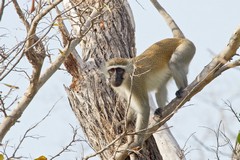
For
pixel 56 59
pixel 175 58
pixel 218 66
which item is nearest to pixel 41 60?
pixel 56 59

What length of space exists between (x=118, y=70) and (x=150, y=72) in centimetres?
61

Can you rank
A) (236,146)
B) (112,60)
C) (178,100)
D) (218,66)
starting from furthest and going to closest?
1. (112,60)
2. (178,100)
3. (218,66)
4. (236,146)

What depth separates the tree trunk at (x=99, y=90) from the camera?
28.7ft

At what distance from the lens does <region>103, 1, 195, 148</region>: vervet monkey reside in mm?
8656

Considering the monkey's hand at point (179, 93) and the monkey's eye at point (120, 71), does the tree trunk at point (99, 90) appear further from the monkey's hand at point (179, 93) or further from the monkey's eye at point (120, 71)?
the monkey's hand at point (179, 93)

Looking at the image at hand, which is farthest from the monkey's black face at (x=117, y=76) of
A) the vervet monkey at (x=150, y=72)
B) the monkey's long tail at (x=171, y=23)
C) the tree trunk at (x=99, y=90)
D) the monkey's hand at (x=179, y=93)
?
the monkey's long tail at (x=171, y=23)

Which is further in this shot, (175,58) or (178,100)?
(175,58)

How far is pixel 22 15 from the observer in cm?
661

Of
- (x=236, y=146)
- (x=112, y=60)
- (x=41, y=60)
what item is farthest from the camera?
(x=112, y=60)

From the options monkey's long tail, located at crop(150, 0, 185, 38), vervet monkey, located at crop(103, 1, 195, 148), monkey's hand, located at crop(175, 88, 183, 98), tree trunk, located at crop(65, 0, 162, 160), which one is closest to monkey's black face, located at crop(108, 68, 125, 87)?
vervet monkey, located at crop(103, 1, 195, 148)

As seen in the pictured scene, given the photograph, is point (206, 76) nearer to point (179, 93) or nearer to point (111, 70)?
point (179, 93)

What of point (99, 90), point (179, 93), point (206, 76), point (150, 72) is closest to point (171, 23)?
point (150, 72)

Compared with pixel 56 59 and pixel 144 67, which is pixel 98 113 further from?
pixel 56 59

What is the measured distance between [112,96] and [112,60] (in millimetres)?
634
